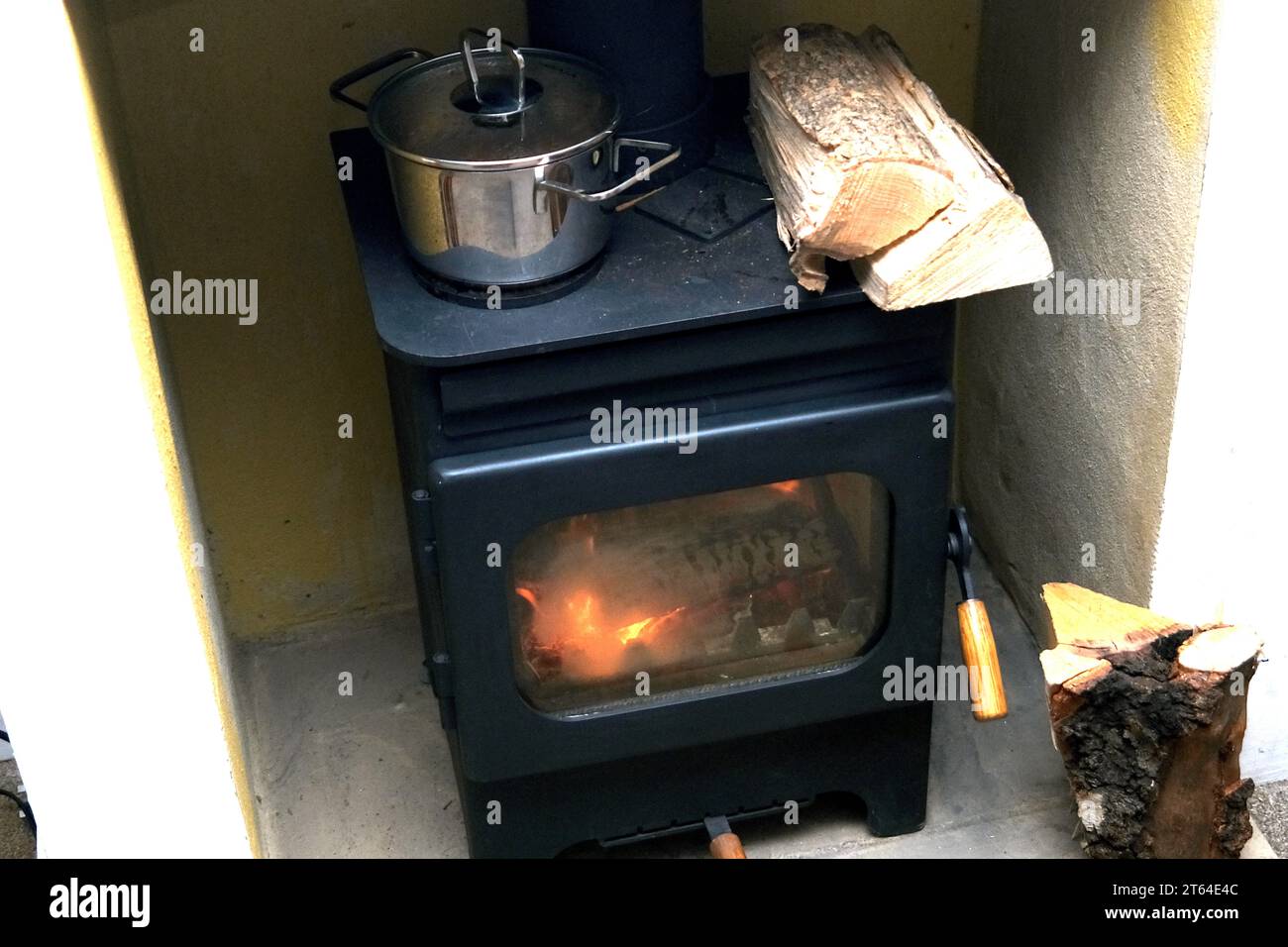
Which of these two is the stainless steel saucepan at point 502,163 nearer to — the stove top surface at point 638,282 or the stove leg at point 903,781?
the stove top surface at point 638,282

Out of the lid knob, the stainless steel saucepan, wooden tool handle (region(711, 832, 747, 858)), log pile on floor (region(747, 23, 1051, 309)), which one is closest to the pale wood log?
log pile on floor (region(747, 23, 1051, 309))

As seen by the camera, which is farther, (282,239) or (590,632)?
(282,239)

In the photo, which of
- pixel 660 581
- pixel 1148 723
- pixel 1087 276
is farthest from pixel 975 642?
pixel 1087 276

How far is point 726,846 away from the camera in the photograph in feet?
5.12

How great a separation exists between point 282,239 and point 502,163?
22.1 inches

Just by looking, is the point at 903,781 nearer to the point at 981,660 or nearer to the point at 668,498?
the point at 981,660

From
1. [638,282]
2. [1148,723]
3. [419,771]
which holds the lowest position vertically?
[419,771]

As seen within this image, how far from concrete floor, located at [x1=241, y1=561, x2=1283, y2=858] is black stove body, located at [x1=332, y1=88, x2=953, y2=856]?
0.25 feet

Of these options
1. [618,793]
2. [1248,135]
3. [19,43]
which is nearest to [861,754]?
[618,793]

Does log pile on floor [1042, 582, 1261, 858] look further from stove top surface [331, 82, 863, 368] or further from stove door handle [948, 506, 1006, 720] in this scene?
stove top surface [331, 82, 863, 368]

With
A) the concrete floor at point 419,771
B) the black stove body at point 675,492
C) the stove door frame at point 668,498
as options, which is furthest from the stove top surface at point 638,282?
the concrete floor at point 419,771

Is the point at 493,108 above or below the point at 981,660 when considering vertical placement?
above

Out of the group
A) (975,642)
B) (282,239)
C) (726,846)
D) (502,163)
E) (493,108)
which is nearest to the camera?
(502,163)
